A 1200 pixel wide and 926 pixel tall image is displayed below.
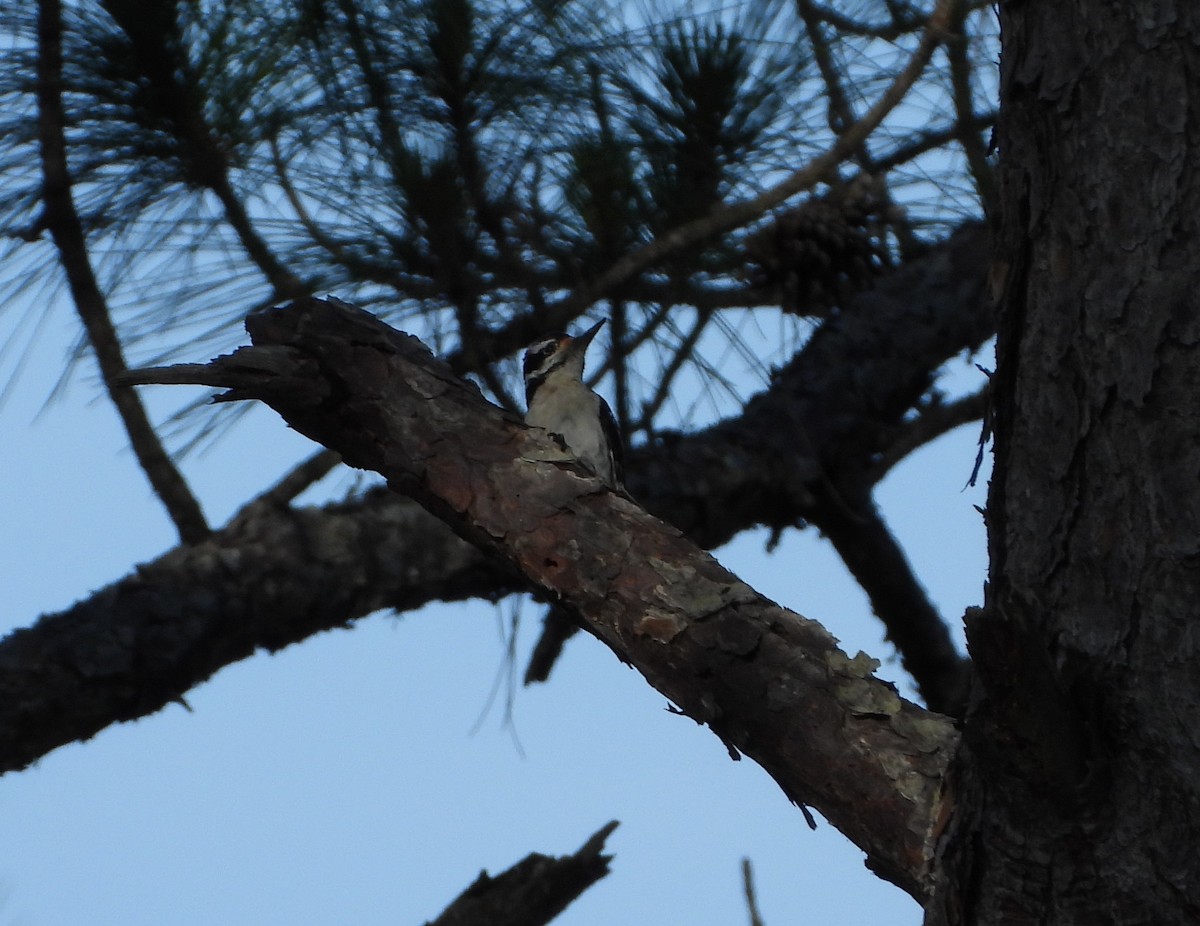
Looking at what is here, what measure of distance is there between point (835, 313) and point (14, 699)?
280cm

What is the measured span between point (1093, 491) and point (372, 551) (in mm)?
2039

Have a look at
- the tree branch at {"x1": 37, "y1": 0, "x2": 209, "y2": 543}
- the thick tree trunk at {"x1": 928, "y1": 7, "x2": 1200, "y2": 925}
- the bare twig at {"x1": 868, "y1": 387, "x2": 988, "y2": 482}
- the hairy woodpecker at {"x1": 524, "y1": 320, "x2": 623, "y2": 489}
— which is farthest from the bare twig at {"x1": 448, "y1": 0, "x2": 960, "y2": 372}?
the thick tree trunk at {"x1": 928, "y1": 7, "x2": 1200, "y2": 925}

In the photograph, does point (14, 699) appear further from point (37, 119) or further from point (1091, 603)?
point (1091, 603)

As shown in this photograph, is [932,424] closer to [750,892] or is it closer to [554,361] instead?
[554,361]

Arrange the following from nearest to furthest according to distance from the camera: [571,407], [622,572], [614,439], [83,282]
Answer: [622,572], [83,282], [614,439], [571,407]

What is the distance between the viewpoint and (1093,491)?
1858 mm

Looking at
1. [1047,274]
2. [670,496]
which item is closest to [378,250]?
[670,496]

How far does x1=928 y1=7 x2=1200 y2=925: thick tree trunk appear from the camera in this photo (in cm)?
174

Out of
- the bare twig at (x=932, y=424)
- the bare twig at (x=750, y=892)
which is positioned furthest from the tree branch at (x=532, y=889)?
the bare twig at (x=932, y=424)

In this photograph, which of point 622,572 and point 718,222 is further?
point 718,222

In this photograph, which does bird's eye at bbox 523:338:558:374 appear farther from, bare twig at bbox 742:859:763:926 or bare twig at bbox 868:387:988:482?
bare twig at bbox 742:859:763:926

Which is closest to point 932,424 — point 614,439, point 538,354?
point 614,439

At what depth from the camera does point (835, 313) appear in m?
4.76

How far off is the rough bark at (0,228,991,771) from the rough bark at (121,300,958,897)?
737 mm
